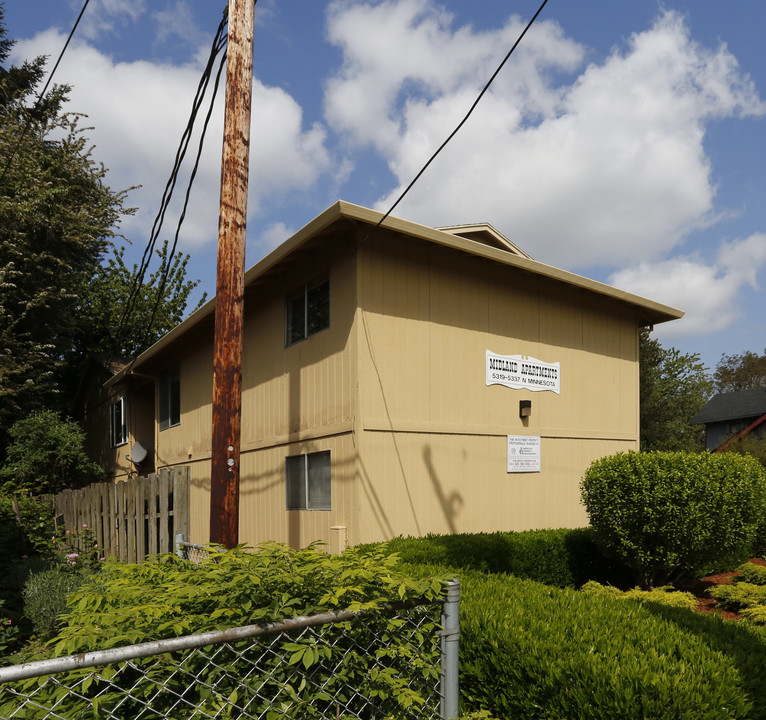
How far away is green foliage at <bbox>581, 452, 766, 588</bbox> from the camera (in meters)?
9.01

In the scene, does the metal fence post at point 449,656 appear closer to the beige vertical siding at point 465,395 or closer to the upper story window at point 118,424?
the beige vertical siding at point 465,395

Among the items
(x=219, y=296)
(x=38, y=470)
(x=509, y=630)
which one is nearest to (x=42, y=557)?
(x=38, y=470)

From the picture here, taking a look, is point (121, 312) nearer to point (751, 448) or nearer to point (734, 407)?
point (751, 448)

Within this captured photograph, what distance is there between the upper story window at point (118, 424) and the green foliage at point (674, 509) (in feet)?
49.1

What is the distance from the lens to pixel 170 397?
16781 mm

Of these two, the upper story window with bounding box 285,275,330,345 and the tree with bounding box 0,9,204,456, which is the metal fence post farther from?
the tree with bounding box 0,9,204,456

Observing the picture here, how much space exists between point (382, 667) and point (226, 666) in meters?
0.74

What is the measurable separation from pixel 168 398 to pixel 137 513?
22.3 feet

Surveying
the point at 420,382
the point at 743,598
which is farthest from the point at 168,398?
the point at 743,598

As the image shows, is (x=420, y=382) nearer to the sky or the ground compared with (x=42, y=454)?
nearer to the sky

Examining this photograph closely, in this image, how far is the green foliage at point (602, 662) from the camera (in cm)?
319

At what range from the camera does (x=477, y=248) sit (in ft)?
32.6

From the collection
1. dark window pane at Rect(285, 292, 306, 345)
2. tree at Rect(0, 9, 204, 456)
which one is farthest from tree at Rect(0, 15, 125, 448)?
dark window pane at Rect(285, 292, 306, 345)

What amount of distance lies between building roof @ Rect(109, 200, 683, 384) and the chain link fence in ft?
20.4
